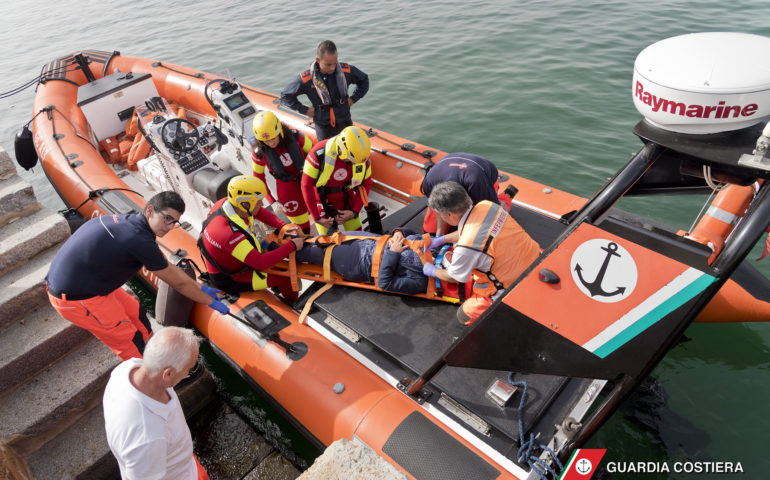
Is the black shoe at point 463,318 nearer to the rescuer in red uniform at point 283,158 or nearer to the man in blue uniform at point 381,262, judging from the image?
the man in blue uniform at point 381,262

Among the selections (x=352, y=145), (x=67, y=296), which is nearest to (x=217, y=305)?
(x=67, y=296)

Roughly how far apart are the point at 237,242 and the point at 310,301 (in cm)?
68

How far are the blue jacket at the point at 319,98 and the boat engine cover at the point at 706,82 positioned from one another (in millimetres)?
3617

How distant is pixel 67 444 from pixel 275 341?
4.63 feet

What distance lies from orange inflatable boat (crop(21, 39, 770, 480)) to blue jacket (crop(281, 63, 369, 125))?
1.57 ft

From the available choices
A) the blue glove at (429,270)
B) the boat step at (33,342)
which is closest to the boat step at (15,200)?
the boat step at (33,342)

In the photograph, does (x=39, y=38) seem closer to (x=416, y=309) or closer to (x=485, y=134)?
(x=485, y=134)

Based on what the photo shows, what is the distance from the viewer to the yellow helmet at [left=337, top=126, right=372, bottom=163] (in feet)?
11.6

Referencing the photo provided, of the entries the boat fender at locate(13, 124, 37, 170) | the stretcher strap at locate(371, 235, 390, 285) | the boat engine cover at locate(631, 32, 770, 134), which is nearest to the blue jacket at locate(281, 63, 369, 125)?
the stretcher strap at locate(371, 235, 390, 285)

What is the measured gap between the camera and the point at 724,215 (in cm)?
267

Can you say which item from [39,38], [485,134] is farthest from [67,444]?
[39,38]

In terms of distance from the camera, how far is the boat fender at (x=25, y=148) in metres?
6.04

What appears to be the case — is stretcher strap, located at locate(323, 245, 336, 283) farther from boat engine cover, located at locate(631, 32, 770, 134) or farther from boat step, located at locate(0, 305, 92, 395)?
boat engine cover, located at locate(631, 32, 770, 134)

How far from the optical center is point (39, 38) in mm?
14422
